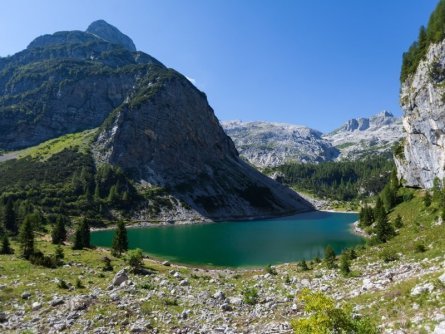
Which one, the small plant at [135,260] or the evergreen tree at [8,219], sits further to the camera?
the evergreen tree at [8,219]

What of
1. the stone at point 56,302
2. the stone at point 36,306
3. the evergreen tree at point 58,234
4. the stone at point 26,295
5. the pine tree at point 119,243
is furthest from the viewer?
the evergreen tree at point 58,234

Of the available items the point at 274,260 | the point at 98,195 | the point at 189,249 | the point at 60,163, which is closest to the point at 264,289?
the point at 274,260

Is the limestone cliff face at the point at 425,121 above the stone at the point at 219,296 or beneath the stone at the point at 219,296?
above

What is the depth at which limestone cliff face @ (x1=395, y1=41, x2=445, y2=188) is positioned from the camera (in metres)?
82.8

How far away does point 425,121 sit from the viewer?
90.0 m

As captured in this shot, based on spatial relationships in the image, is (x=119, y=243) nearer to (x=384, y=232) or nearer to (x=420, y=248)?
(x=384, y=232)

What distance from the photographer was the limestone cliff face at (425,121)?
8275 centimetres

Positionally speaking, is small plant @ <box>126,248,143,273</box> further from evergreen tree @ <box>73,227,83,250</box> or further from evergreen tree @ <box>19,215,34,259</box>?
evergreen tree @ <box>73,227,83,250</box>

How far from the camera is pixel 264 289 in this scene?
1464 inches

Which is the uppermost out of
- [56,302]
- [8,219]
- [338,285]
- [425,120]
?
[425,120]

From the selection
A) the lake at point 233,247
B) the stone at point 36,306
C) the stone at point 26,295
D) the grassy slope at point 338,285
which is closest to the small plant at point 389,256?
the grassy slope at point 338,285

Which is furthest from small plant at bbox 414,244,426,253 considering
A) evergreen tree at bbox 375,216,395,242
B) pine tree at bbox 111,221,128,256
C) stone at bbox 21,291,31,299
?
pine tree at bbox 111,221,128,256

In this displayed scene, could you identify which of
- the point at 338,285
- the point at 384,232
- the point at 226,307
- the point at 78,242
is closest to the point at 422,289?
the point at 338,285

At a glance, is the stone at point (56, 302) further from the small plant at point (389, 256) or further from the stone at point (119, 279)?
the small plant at point (389, 256)
